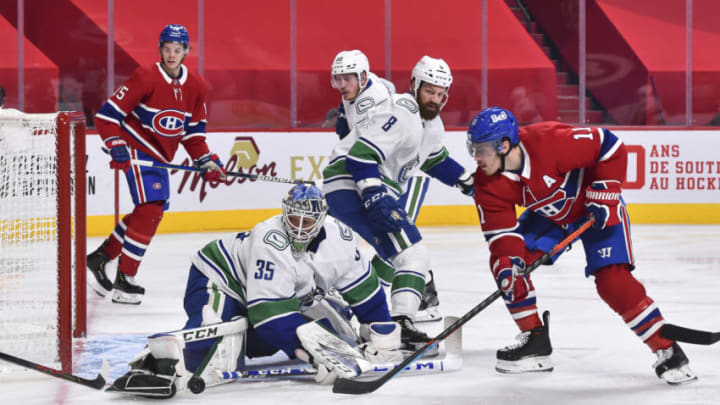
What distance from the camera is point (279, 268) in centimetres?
303

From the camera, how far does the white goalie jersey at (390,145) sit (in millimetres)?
3588

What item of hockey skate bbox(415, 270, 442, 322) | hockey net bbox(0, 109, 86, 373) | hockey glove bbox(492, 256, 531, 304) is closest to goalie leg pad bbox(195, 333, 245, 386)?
hockey net bbox(0, 109, 86, 373)

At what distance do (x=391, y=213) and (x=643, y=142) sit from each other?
16.2 feet

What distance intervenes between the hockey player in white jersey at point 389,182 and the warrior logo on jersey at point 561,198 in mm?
473

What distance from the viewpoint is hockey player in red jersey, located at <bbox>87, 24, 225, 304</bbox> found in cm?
460

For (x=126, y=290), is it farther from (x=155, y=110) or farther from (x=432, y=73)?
(x=432, y=73)

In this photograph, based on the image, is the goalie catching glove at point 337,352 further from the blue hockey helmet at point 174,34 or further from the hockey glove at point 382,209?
the blue hockey helmet at point 174,34

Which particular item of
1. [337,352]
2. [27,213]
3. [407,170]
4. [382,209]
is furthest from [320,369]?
[27,213]

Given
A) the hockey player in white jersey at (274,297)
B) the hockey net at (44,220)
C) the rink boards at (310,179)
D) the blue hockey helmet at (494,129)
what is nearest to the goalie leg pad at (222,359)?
the hockey player in white jersey at (274,297)

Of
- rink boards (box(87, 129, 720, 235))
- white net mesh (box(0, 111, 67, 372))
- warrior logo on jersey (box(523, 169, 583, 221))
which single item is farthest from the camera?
rink boards (box(87, 129, 720, 235))

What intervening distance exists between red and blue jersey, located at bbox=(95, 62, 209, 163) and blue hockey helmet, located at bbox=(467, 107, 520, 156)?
1.98m

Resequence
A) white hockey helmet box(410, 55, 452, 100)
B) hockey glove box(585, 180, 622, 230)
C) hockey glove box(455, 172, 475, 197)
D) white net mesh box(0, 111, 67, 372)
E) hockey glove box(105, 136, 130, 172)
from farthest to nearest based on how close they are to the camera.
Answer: hockey glove box(105, 136, 130, 172), hockey glove box(455, 172, 475, 197), white hockey helmet box(410, 55, 452, 100), white net mesh box(0, 111, 67, 372), hockey glove box(585, 180, 622, 230)

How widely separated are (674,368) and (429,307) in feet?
4.49

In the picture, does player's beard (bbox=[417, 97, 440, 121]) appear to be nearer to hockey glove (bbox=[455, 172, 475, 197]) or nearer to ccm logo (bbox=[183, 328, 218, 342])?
hockey glove (bbox=[455, 172, 475, 197])
